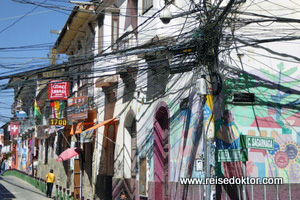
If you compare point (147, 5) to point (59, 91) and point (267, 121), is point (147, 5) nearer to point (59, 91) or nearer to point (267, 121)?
point (267, 121)

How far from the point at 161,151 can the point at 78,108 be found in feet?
30.4

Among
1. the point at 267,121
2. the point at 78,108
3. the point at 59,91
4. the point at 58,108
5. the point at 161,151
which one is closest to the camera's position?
the point at 267,121

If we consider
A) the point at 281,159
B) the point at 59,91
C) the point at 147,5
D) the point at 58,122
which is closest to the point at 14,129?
the point at 59,91

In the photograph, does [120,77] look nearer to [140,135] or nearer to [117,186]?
[140,135]

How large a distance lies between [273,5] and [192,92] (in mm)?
3572

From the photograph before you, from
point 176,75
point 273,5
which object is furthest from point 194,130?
point 273,5

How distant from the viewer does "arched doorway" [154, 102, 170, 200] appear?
1590 cm

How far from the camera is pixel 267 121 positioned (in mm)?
13469

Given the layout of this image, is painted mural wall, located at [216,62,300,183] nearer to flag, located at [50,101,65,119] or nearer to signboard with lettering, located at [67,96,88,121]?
signboard with lettering, located at [67,96,88,121]

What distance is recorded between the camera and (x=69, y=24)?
26156 millimetres

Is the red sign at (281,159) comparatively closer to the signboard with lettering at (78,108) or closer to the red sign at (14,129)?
the signboard with lettering at (78,108)

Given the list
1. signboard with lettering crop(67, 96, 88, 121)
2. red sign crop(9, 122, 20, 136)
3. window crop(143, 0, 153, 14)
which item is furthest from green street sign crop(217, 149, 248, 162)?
red sign crop(9, 122, 20, 136)

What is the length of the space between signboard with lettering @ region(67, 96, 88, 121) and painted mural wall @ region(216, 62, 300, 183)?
11.3 meters

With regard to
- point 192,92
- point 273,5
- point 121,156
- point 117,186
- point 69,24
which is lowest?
point 117,186
